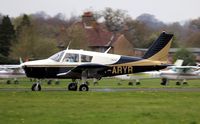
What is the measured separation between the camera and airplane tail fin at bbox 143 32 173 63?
106ft

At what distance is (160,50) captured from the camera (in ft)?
107

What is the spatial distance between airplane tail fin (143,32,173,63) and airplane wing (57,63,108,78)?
3.49 metres

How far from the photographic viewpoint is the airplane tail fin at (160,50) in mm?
32375

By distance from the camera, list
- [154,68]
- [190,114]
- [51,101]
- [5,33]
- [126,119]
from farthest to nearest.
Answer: [5,33], [154,68], [51,101], [190,114], [126,119]

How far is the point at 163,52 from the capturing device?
107 feet

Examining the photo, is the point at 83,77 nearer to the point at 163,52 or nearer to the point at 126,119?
the point at 163,52

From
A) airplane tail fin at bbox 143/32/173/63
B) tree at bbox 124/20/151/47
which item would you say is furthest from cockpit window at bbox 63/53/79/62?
tree at bbox 124/20/151/47

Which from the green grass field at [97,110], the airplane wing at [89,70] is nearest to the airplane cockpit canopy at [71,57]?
the airplane wing at [89,70]

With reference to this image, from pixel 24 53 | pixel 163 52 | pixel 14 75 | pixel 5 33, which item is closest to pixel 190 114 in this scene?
pixel 163 52

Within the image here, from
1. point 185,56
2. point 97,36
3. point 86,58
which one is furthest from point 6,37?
point 86,58

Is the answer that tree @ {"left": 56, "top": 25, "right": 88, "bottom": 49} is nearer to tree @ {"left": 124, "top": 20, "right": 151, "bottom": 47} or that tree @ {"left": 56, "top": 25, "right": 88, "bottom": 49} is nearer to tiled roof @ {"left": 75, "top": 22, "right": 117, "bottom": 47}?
tiled roof @ {"left": 75, "top": 22, "right": 117, "bottom": 47}

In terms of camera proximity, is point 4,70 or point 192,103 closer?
point 192,103

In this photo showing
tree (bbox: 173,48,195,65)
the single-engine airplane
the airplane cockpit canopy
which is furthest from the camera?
tree (bbox: 173,48,195,65)

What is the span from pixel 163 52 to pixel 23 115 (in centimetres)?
1801
